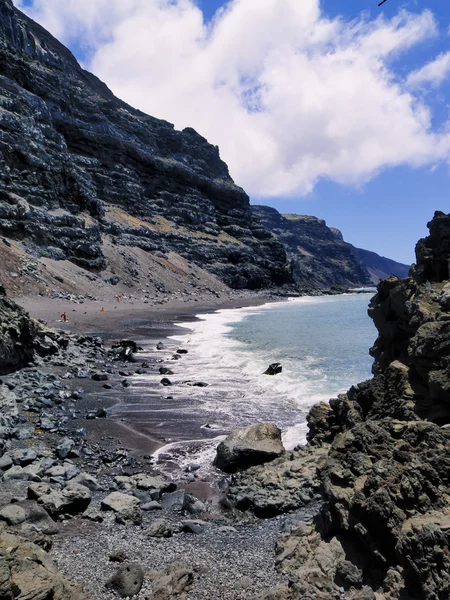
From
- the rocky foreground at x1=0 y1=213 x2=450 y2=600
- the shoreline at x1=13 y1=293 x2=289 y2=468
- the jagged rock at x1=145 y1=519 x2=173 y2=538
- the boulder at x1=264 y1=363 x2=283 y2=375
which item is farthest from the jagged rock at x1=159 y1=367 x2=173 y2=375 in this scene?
the jagged rock at x1=145 y1=519 x2=173 y2=538

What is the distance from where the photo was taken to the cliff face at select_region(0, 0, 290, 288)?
240 ft

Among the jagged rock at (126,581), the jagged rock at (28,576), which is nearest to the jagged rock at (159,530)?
the jagged rock at (126,581)

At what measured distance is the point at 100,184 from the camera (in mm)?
116625

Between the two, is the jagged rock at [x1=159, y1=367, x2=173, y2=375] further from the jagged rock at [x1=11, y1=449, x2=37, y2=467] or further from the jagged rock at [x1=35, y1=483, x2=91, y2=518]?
the jagged rock at [x1=35, y1=483, x2=91, y2=518]

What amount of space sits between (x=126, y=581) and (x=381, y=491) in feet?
13.3

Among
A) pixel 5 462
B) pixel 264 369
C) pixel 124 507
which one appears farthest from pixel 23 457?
pixel 264 369

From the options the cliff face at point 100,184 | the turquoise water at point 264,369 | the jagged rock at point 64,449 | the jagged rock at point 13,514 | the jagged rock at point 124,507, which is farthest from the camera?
the cliff face at point 100,184

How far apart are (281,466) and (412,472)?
531 cm

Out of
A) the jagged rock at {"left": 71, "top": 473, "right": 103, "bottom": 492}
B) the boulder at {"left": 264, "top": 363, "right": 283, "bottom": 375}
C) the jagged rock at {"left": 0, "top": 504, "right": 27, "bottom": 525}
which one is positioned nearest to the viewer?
the jagged rock at {"left": 0, "top": 504, "right": 27, "bottom": 525}

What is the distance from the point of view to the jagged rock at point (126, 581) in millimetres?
6297

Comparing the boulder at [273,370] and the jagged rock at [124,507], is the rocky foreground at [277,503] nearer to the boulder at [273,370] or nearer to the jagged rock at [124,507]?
the jagged rock at [124,507]

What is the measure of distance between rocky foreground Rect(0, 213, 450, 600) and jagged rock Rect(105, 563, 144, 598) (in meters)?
0.02

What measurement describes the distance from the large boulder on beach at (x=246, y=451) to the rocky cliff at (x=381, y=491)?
0.65 meters

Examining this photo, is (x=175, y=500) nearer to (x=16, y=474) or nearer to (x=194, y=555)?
(x=194, y=555)
